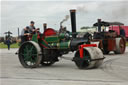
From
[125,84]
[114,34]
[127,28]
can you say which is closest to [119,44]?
[114,34]

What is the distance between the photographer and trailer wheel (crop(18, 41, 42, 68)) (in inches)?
338

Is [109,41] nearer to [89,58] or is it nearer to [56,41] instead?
[56,41]

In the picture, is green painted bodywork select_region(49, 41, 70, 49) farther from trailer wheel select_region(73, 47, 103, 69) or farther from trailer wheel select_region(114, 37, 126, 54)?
trailer wheel select_region(114, 37, 126, 54)

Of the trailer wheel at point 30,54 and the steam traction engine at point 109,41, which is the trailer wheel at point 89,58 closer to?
the trailer wheel at point 30,54

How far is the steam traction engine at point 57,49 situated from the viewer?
7.90m

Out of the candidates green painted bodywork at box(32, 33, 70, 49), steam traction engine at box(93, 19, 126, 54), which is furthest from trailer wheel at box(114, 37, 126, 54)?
green painted bodywork at box(32, 33, 70, 49)

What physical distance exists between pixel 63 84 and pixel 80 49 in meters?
2.38

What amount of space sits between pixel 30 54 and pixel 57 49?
963 mm

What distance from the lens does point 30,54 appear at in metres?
8.77

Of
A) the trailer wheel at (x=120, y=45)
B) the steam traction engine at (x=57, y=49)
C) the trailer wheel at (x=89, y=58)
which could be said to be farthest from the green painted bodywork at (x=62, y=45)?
the trailer wheel at (x=120, y=45)

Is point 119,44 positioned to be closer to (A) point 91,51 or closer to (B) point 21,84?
(A) point 91,51

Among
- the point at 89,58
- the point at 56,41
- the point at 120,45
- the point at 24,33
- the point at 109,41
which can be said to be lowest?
the point at 120,45

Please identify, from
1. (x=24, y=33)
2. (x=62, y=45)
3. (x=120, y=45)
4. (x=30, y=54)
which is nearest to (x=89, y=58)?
(x=62, y=45)

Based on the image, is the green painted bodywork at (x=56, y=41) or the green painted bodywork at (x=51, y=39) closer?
the green painted bodywork at (x=56, y=41)
